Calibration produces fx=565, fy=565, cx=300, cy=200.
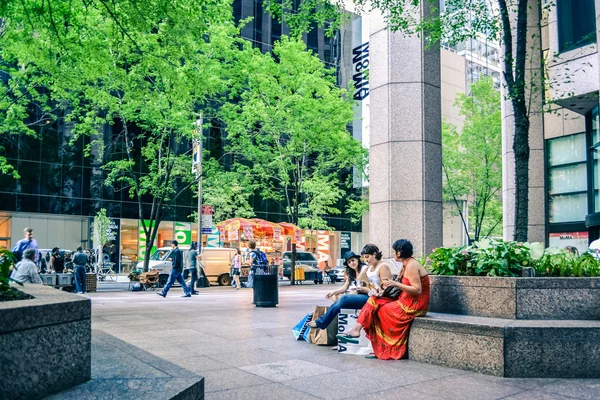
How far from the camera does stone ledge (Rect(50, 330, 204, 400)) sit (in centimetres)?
357

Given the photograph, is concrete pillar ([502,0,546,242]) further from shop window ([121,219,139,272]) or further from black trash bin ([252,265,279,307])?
shop window ([121,219,139,272])

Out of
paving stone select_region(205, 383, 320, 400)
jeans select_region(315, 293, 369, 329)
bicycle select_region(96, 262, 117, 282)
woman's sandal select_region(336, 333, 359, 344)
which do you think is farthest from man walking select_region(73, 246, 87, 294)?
paving stone select_region(205, 383, 320, 400)

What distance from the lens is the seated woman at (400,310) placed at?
23.4 feet

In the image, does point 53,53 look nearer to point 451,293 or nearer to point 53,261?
point 53,261

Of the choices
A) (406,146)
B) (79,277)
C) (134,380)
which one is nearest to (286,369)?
(134,380)

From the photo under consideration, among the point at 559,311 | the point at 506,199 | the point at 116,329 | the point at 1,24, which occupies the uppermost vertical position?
the point at 1,24

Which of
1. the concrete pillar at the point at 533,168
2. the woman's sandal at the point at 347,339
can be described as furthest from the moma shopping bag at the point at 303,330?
the concrete pillar at the point at 533,168

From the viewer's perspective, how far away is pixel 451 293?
25.1ft

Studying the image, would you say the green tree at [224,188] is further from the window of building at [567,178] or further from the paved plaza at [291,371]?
the paved plaza at [291,371]

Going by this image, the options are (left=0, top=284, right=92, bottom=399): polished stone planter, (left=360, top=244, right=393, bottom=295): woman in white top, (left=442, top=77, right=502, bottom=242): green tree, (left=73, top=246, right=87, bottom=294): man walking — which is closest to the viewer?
(left=0, top=284, right=92, bottom=399): polished stone planter

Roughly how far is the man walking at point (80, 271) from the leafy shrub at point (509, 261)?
1523cm

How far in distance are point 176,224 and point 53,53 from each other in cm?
2414

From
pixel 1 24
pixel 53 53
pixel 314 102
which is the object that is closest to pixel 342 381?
pixel 53 53

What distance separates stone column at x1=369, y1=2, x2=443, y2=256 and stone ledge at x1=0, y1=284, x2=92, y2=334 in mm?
10443
